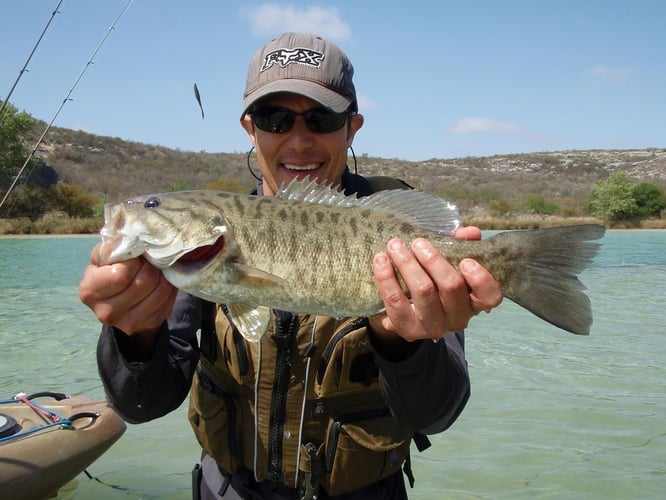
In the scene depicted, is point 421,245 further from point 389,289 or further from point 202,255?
point 202,255

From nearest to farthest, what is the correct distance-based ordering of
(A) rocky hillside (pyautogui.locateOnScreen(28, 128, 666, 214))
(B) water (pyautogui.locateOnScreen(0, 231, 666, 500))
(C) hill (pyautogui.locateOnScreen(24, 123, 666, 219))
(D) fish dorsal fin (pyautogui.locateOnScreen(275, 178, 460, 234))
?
(D) fish dorsal fin (pyautogui.locateOnScreen(275, 178, 460, 234)), (B) water (pyautogui.locateOnScreen(0, 231, 666, 500)), (C) hill (pyautogui.locateOnScreen(24, 123, 666, 219)), (A) rocky hillside (pyautogui.locateOnScreen(28, 128, 666, 214))

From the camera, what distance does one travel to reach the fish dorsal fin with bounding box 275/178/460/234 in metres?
2.73

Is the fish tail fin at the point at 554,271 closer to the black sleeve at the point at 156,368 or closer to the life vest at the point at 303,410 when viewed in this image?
the life vest at the point at 303,410

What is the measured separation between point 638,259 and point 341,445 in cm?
2344

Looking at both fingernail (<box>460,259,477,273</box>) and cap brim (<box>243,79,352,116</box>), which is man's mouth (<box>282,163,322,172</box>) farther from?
fingernail (<box>460,259,477,273</box>)

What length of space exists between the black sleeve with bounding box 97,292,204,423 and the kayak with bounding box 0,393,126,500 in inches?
54.1

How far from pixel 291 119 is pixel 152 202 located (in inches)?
38.5

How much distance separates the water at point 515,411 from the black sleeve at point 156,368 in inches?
98.6

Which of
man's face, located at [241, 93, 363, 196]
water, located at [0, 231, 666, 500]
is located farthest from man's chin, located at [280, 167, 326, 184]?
water, located at [0, 231, 666, 500]

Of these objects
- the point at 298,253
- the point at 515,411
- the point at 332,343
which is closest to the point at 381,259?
the point at 298,253

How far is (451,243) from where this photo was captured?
2586mm

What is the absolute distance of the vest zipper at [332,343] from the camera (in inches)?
113

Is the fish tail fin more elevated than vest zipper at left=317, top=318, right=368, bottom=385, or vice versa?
the fish tail fin

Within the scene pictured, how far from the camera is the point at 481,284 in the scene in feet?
7.91
